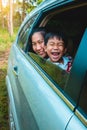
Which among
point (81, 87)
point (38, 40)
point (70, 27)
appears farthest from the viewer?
point (38, 40)

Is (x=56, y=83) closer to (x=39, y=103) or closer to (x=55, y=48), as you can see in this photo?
(x=39, y=103)

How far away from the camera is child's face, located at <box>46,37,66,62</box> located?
3.36 metres

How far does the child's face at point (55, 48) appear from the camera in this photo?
3.36 metres

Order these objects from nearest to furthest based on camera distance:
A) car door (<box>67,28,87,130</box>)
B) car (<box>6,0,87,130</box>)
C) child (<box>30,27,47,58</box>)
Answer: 1. car door (<box>67,28,87,130</box>)
2. car (<box>6,0,87,130</box>)
3. child (<box>30,27,47,58</box>)

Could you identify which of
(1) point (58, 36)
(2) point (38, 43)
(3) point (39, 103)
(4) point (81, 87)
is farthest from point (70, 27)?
(4) point (81, 87)

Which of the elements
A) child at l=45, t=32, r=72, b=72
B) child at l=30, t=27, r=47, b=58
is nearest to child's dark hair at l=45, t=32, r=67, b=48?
child at l=45, t=32, r=72, b=72

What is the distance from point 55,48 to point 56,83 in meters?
1.25

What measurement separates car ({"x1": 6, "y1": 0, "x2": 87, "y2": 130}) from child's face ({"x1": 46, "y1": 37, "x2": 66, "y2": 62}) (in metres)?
0.09

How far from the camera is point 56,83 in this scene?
2205mm

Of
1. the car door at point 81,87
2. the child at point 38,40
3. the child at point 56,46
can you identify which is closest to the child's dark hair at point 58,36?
the child at point 56,46

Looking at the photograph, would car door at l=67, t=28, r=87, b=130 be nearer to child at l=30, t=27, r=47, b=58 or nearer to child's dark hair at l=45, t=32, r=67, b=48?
child's dark hair at l=45, t=32, r=67, b=48

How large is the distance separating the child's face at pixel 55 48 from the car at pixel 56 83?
85mm

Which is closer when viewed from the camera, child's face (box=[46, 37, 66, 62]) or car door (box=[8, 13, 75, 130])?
car door (box=[8, 13, 75, 130])

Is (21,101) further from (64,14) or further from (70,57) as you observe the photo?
(64,14)
